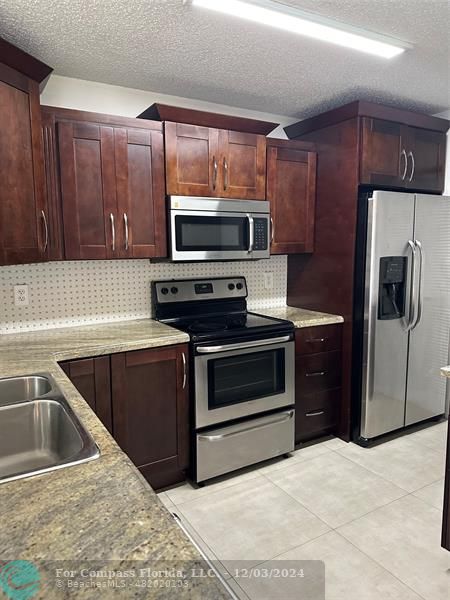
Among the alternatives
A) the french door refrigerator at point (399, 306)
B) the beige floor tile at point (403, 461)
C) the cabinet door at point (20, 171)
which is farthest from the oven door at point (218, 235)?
the beige floor tile at point (403, 461)

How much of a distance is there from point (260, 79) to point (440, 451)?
2781 mm

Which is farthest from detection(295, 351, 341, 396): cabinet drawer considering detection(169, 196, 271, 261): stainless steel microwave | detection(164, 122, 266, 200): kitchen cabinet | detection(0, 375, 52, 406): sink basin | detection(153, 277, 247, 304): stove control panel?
detection(0, 375, 52, 406): sink basin

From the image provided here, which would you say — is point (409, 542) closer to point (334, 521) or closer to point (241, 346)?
point (334, 521)

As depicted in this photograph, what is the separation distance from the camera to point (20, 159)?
194cm

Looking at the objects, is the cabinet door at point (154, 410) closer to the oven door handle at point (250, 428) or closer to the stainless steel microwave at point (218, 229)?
the oven door handle at point (250, 428)

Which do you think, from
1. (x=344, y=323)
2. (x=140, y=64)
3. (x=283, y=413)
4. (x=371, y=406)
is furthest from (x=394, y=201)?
(x=140, y=64)

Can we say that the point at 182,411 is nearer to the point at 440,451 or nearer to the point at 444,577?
the point at 444,577

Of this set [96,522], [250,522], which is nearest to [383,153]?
[250,522]

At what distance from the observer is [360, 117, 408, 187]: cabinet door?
2.82m

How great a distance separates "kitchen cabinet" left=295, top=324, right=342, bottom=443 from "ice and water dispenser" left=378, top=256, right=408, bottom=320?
35 cm

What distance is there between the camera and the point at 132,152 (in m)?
2.46

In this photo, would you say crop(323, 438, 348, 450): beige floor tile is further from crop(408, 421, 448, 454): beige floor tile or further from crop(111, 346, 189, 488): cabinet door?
crop(111, 346, 189, 488): cabinet door

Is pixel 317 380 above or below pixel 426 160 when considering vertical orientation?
below

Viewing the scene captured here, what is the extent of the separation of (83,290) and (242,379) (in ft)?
3.87
